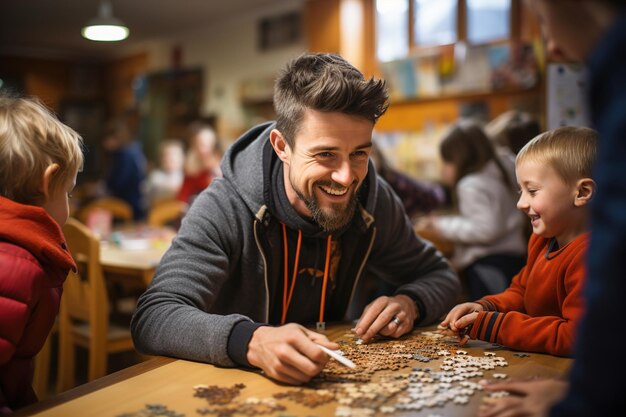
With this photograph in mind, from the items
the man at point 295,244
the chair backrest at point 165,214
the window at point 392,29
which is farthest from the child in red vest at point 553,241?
the window at point 392,29

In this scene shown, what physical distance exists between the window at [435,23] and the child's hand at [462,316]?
507cm

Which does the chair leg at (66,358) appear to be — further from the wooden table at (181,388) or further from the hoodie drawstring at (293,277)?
the wooden table at (181,388)

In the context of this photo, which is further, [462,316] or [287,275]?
[287,275]

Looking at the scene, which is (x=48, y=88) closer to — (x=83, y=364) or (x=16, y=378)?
(x=83, y=364)

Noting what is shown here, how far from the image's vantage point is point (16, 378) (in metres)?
1.39

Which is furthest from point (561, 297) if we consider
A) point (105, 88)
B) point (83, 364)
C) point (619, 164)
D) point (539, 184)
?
point (105, 88)

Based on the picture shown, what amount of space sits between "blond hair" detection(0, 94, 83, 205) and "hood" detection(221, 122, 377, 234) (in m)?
0.58

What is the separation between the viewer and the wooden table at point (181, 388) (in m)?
1.18

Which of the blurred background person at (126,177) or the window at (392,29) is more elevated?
the window at (392,29)

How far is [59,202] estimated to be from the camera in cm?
153

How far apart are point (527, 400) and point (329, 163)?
876mm

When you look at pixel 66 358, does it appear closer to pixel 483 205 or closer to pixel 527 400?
pixel 483 205

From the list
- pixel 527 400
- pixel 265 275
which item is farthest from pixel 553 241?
pixel 265 275

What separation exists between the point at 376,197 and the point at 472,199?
1.95 m
